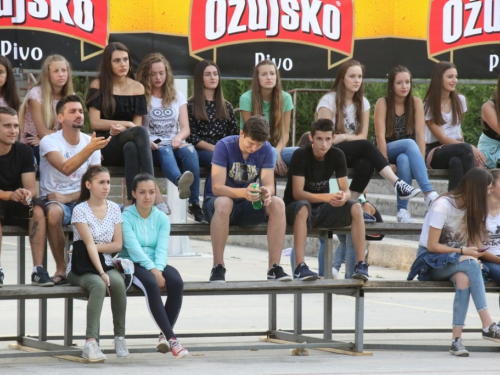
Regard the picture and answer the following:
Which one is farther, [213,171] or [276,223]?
[213,171]

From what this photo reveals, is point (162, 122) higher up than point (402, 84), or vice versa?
point (402, 84)

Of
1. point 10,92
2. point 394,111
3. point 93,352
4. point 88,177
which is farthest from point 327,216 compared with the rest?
point 10,92

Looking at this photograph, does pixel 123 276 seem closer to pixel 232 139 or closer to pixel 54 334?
pixel 232 139

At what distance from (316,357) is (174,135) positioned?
2.38 meters

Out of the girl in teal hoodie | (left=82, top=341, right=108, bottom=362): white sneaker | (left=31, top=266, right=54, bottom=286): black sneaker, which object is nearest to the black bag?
(left=31, top=266, right=54, bottom=286): black sneaker

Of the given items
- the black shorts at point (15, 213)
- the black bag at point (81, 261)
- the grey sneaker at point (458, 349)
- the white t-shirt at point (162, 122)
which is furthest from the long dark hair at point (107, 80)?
the grey sneaker at point (458, 349)

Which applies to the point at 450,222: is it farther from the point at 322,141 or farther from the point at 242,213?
the point at 242,213

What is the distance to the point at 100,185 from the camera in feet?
23.6

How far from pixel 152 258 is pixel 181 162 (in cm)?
134

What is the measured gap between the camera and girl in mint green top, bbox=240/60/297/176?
8.68m

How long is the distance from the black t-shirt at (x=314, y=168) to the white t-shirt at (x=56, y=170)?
1.66 metres

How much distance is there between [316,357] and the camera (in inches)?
311

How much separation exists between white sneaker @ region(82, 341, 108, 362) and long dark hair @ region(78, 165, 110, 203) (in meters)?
1.11

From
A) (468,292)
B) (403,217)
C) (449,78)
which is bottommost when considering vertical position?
(468,292)
